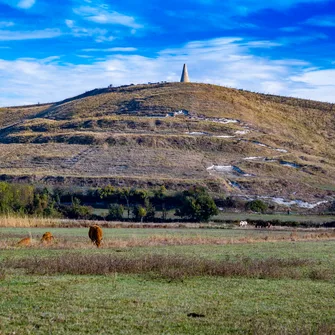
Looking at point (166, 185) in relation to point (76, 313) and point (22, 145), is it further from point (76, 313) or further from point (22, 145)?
point (76, 313)

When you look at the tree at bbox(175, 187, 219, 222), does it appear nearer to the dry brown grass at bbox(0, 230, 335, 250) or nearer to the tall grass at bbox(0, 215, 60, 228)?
the tall grass at bbox(0, 215, 60, 228)

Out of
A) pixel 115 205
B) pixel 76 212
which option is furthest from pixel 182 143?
pixel 76 212

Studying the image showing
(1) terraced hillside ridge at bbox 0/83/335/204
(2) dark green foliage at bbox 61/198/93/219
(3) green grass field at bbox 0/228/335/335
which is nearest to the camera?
(3) green grass field at bbox 0/228/335/335

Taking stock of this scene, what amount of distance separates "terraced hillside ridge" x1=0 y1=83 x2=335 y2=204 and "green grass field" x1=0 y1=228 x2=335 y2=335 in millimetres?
60148

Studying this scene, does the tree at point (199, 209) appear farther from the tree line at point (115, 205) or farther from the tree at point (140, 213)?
the tree at point (140, 213)

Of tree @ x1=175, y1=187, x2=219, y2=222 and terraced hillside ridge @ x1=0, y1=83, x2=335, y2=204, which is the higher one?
terraced hillside ridge @ x1=0, y1=83, x2=335, y2=204

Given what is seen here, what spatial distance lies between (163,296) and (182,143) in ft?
286

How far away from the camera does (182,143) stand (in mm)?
100938

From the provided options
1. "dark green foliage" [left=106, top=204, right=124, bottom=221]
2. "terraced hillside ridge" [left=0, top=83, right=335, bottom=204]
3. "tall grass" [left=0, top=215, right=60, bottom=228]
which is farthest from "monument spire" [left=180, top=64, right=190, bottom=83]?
"tall grass" [left=0, top=215, right=60, bottom=228]

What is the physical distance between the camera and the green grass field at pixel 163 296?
11.1m

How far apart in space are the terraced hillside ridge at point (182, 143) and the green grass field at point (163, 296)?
60148 millimetres

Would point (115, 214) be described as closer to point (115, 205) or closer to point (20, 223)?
point (115, 205)

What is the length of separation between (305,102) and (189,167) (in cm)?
6861

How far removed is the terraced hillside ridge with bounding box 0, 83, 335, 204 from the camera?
8388 cm
